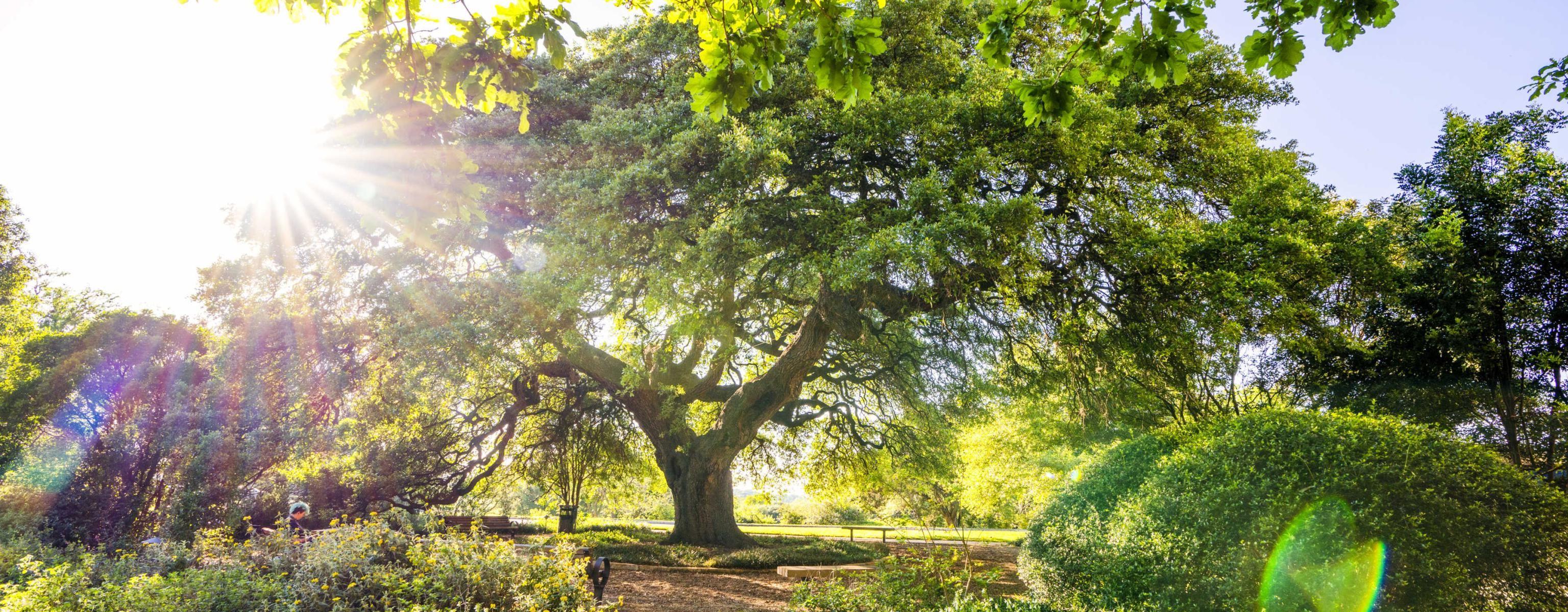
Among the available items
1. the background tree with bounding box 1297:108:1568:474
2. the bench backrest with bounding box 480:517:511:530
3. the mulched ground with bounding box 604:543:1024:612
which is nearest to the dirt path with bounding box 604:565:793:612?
the mulched ground with bounding box 604:543:1024:612

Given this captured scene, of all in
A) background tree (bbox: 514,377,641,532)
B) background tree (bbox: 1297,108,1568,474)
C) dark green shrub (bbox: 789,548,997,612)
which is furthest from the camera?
background tree (bbox: 514,377,641,532)

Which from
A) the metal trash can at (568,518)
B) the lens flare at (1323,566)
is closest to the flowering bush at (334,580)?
the lens flare at (1323,566)

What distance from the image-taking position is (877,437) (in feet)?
57.5

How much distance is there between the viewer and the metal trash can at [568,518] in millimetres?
19234

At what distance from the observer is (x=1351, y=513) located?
4.88 m

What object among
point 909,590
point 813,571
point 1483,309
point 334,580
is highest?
point 1483,309

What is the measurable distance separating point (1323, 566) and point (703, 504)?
39.7ft

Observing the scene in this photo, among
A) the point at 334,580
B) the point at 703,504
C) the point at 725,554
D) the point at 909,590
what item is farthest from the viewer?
the point at 703,504

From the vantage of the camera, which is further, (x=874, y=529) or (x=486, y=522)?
(x=874, y=529)

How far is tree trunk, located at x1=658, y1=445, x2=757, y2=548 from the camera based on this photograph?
1495cm

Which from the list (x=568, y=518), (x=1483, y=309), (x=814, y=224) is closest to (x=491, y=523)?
(x=568, y=518)

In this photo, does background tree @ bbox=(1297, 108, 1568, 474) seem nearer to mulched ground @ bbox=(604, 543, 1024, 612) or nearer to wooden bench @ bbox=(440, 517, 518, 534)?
mulched ground @ bbox=(604, 543, 1024, 612)

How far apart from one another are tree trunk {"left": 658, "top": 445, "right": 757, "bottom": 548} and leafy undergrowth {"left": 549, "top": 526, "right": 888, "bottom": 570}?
54 cm

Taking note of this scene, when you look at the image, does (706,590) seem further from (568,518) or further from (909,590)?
(568,518)
